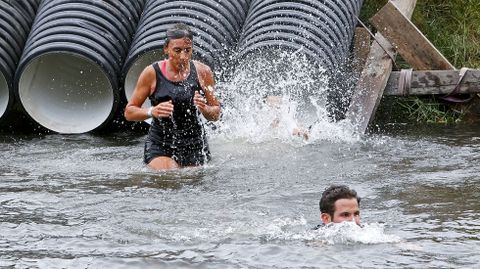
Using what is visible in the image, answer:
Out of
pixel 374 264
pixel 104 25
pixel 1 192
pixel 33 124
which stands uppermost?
pixel 104 25

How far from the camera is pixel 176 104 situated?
9344mm

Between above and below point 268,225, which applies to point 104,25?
above

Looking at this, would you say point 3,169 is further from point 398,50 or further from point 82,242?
point 398,50

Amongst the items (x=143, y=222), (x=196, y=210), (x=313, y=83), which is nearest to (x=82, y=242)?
(x=143, y=222)

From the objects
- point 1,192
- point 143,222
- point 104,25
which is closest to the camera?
point 143,222

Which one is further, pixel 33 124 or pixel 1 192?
pixel 33 124

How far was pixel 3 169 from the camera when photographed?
988cm

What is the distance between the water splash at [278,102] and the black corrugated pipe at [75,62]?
1.44 meters

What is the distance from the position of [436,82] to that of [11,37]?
5009mm

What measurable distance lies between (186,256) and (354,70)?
6737mm

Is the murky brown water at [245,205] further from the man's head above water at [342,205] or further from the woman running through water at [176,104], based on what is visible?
the woman running through water at [176,104]

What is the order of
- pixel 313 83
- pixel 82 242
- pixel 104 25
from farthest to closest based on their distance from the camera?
pixel 104 25 → pixel 313 83 → pixel 82 242

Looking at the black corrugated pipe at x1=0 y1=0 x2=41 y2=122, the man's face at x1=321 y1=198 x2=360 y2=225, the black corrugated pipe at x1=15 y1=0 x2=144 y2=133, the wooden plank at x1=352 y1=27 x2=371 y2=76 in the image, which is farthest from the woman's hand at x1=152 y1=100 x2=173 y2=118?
the wooden plank at x1=352 y1=27 x2=371 y2=76

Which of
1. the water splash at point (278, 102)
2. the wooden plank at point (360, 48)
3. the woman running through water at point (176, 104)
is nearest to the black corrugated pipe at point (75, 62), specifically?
the water splash at point (278, 102)
